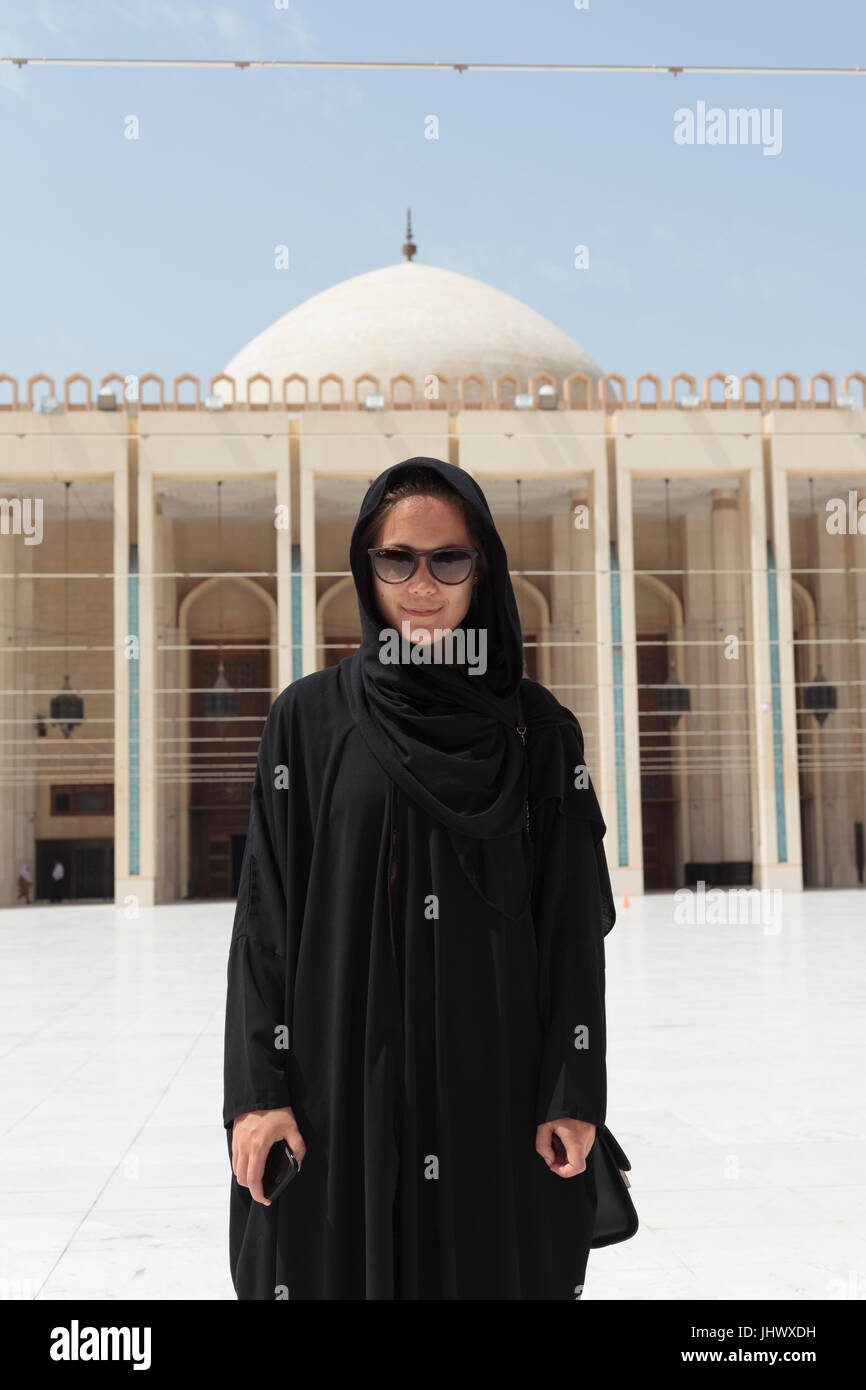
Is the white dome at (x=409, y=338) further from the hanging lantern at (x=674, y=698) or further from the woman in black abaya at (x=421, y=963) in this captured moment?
the woman in black abaya at (x=421, y=963)

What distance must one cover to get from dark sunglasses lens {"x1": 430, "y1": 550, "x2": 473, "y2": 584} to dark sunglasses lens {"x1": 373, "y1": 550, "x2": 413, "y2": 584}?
41 mm

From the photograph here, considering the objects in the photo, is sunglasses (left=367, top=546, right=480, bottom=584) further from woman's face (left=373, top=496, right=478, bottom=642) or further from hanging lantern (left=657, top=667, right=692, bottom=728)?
hanging lantern (left=657, top=667, right=692, bottom=728)

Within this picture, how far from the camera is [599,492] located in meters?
22.1

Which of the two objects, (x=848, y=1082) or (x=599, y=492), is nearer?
(x=848, y=1082)

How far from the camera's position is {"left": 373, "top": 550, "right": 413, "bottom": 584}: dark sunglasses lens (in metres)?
2.01

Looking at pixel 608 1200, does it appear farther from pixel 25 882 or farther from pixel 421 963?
pixel 25 882

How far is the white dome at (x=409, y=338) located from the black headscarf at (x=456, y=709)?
23986 mm

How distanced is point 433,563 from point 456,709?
0.23m

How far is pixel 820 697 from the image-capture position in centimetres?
2495

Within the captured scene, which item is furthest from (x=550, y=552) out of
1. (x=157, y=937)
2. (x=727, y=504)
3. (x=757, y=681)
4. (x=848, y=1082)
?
(x=848, y=1082)

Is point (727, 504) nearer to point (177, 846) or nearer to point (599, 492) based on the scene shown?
point (599, 492)

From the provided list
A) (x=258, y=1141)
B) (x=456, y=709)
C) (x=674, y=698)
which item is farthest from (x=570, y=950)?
(x=674, y=698)

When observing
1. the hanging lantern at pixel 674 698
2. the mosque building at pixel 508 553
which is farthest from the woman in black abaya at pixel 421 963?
the hanging lantern at pixel 674 698
